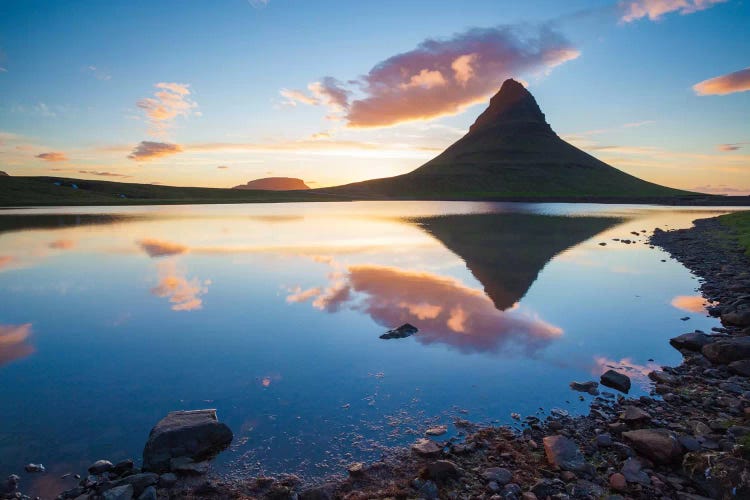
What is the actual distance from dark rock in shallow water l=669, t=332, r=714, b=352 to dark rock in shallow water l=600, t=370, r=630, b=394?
439 cm

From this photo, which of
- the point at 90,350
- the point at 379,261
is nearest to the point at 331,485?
the point at 90,350

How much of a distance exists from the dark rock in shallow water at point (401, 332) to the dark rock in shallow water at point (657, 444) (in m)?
8.06

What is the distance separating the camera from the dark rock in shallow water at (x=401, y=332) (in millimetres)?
15305

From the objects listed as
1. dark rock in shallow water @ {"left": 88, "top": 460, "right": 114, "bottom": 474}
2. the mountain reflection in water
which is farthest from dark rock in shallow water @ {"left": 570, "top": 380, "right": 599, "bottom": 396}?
dark rock in shallow water @ {"left": 88, "top": 460, "right": 114, "bottom": 474}

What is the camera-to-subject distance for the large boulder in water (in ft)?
26.4

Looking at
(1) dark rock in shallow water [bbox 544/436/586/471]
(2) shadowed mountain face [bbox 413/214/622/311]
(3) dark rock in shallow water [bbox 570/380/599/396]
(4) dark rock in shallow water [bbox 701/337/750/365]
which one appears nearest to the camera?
(1) dark rock in shallow water [bbox 544/436/586/471]

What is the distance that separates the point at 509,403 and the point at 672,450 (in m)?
3.49

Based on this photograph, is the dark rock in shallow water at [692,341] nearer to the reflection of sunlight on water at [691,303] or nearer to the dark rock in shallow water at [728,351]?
the dark rock in shallow water at [728,351]

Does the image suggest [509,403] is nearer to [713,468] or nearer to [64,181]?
[713,468]

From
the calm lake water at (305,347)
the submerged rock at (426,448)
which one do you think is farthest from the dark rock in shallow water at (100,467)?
the submerged rock at (426,448)

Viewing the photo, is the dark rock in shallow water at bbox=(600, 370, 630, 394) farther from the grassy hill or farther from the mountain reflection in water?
the grassy hill

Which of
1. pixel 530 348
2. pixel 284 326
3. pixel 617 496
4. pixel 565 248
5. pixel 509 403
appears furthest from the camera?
pixel 565 248

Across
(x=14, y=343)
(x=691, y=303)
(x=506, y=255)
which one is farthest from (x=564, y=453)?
(x=506, y=255)

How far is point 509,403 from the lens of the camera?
34.4 ft
